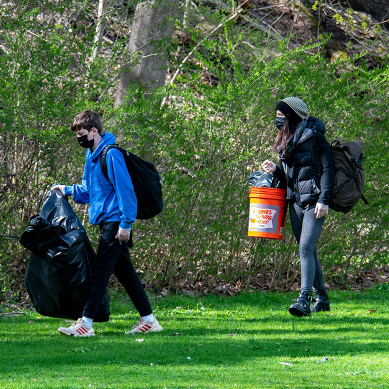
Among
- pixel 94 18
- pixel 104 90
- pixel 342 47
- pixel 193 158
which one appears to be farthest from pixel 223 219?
pixel 342 47

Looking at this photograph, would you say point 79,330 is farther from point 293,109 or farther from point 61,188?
point 293,109

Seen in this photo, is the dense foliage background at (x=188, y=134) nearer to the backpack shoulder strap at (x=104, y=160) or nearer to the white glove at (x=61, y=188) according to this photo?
the white glove at (x=61, y=188)

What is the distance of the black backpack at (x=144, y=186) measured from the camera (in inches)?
188

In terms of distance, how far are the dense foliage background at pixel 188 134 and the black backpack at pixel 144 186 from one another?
1411 mm

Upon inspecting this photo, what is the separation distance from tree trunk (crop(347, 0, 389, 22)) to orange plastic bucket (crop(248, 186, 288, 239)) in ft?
45.4

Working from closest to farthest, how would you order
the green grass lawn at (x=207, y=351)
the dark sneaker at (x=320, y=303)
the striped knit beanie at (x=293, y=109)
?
the green grass lawn at (x=207, y=351)
the striped knit beanie at (x=293, y=109)
the dark sneaker at (x=320, y=303)

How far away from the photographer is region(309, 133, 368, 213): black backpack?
534 cm

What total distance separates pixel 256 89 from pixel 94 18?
2.34 m

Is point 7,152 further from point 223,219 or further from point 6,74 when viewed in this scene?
point 223,219

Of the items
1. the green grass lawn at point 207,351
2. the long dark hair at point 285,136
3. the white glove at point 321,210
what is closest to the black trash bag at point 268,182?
the long dark hair at point 285,136

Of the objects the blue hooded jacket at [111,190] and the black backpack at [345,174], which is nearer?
the blue hooded jacket at [111,190]

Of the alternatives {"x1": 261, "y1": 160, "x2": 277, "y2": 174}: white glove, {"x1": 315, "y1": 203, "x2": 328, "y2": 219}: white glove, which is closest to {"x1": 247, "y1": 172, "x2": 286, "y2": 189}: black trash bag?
{"x1": 261, "y1": 160, "x2": 277, "y2": 174}: white glove

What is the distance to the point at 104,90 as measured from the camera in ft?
21.5

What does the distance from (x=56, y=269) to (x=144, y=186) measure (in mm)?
998
